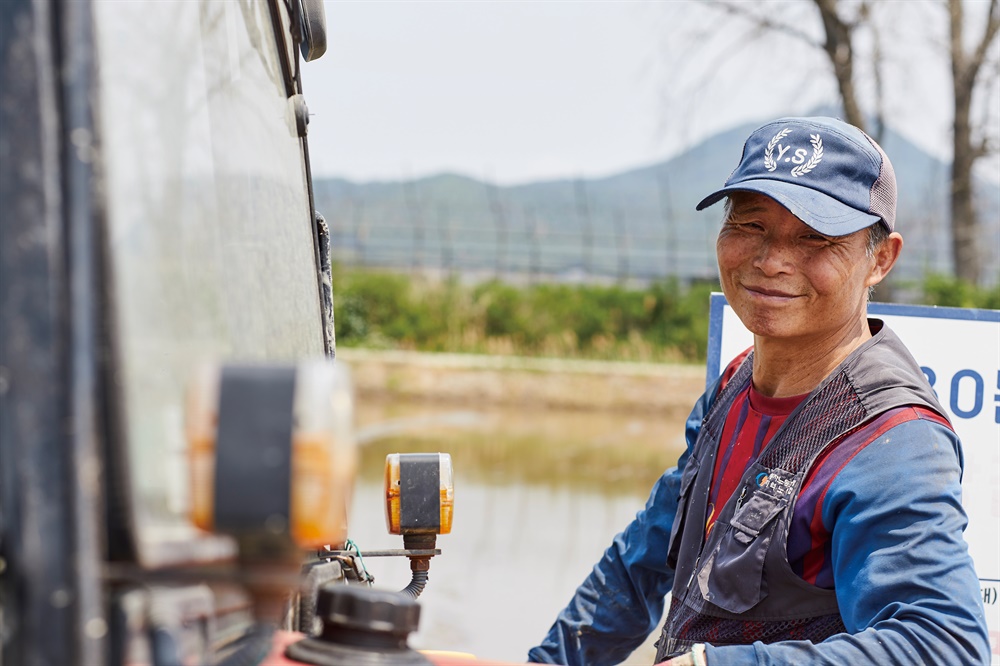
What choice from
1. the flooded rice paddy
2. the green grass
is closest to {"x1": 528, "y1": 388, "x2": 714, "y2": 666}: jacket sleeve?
the flooded rice paddy

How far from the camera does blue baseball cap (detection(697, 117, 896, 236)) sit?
88.4 inches

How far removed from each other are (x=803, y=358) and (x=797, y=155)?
1.42 ft

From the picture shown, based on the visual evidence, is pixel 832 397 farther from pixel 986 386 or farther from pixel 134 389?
pixel 986 386

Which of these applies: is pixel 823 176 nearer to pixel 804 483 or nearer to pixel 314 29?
pixel 804 483

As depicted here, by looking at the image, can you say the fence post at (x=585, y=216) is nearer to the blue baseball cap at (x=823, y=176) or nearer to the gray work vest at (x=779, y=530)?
the blue baseball cap at (x=823, y=176)

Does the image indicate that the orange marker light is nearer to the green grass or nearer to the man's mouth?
the man's mouth

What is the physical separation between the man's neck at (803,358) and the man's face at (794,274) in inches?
0.6

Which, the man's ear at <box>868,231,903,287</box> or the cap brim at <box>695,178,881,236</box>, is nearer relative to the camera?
the cap brim at <box>695,178,881,236</box>

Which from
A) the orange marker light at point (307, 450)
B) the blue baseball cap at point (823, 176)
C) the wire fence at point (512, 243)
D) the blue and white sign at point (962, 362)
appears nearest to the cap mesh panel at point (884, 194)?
the blue baseball cap at point (823, 176)

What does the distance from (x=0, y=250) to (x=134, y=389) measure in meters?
0.17

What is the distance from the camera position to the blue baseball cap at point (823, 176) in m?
2.24

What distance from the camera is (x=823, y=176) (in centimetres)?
226

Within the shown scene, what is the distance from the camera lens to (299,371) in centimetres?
93

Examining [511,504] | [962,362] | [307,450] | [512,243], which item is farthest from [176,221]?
[512,243]
